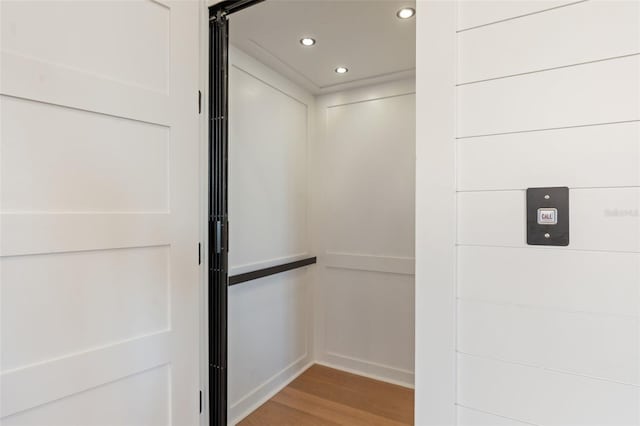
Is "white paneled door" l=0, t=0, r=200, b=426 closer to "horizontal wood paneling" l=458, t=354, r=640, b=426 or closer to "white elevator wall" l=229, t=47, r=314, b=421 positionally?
"white elevator wall" l=229, t=47, r=314, b=421

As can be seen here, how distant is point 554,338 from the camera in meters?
0.77

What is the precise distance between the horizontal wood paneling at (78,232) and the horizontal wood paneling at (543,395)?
104 centimetres

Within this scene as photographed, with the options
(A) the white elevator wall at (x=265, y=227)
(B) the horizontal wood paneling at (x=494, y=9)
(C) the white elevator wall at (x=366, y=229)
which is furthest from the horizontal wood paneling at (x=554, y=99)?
(C) the white elevator wall at (x=366, y=229)

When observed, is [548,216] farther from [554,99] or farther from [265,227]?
[265,227]

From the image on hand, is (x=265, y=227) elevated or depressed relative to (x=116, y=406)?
elevated

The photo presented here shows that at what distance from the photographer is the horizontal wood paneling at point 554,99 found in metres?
0.71

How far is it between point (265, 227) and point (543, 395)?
1832 mm

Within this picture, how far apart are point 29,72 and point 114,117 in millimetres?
223

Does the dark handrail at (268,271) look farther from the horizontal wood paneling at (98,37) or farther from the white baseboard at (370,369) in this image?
the horizontal wood paneling at (98,37)

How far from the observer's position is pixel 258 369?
89.7 inches

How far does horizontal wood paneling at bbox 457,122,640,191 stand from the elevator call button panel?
0.08 feet

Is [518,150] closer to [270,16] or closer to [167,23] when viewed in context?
[167,23]

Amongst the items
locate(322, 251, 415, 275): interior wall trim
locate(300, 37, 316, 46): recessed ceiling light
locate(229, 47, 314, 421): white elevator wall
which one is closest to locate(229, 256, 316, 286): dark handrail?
locate(229, 47, 314, 421): white elevator wall

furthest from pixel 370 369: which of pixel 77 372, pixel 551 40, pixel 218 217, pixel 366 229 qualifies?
pixel 551 40
